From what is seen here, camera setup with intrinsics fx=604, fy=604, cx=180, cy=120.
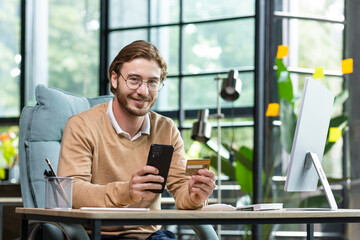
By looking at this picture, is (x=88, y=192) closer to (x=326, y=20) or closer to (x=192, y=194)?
(x=192, y=194)

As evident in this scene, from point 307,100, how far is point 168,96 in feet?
9.75

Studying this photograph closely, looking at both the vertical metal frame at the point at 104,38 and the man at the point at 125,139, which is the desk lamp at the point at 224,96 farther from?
the man at the point at 125,139

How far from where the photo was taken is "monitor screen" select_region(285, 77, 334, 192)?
1903 millimetres

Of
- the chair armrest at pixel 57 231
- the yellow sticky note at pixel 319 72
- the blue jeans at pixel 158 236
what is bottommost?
the blue jeans at pixel 158 236

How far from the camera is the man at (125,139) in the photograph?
2010mm

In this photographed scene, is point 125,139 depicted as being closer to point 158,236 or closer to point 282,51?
point 158,236

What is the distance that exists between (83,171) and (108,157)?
0.46 feet

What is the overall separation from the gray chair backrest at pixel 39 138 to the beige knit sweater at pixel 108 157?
0.27 meters

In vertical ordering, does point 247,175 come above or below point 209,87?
below

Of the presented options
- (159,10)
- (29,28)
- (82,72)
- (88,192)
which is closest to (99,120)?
(88,192)

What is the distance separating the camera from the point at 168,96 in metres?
4.84

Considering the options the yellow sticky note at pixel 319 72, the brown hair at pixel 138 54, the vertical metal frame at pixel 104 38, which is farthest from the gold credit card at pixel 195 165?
the vertical metal frame at pixel 104 38

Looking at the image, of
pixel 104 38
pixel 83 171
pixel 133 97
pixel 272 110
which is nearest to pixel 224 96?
pixel 272 110

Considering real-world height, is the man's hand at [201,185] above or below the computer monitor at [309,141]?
below
